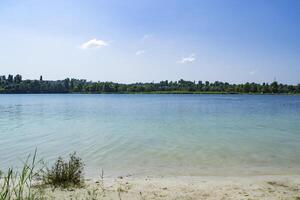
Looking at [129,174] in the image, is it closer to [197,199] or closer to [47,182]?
[47,182]

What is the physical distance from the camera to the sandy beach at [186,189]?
7391 millimetres

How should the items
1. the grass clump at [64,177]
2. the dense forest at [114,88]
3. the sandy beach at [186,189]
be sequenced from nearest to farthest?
the sandy beach at [186,189]
the grass clump at [64,177]
the dense forest at [114,88]

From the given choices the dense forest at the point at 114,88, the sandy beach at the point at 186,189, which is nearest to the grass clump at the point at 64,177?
the sandy beach at the point at 186,189

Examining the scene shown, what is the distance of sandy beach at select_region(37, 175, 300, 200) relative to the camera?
7391 mm

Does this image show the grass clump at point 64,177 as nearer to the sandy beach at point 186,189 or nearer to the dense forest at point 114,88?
the sandy beach at point 186,189

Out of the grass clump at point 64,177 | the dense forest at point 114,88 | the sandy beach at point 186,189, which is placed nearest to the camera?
the sandy beach at point 186,189

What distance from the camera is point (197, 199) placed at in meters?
7.26

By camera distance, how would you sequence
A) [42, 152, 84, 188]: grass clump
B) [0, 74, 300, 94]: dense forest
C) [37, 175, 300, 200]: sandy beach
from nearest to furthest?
1. [37, 175, 300, 200]: sandy beach
2. [42, 152, 84, 188]: grass clump
3. [0, 74, 300, 94]: dense forest

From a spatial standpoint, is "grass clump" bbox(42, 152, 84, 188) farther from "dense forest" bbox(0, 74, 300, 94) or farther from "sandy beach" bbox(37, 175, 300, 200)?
"dense forest" bbox(0, 74, 300, 94)

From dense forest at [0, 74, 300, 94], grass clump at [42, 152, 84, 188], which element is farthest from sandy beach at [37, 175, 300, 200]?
dense forest at [0, 74, 300, 94]

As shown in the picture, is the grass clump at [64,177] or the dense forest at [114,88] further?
the dense forest at [114,88]

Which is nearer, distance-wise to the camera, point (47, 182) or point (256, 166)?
point (47, 182)

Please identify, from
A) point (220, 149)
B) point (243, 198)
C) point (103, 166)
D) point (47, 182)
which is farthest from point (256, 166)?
point (47, 182)

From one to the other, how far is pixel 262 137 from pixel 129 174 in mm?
12488
